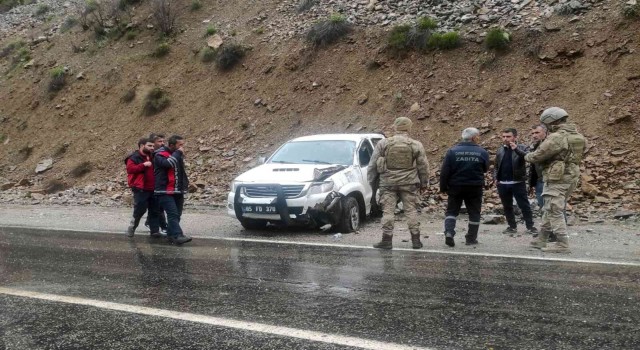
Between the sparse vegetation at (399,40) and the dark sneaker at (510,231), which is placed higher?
the sparse vegetation at (399,40)

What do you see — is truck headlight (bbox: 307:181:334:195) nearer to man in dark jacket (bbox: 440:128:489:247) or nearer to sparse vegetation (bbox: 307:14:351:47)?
man in dark jacket (bbox: 440:128:489:247)

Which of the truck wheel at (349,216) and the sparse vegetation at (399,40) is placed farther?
the sparse vegetation at (399,40)

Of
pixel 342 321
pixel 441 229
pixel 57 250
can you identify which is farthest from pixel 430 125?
pixel 342 321

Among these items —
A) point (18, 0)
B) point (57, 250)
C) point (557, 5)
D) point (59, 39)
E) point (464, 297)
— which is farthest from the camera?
point (18, 0)

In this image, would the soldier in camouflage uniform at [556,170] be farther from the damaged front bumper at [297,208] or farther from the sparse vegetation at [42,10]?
the sparse vegetation at [42,10]

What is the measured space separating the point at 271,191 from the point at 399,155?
261 cm

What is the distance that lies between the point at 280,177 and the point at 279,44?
41.8ft

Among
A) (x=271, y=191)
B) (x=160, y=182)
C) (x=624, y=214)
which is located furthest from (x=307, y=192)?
(x=624, y=214)

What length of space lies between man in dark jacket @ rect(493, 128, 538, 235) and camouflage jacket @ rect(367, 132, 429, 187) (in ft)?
6.02

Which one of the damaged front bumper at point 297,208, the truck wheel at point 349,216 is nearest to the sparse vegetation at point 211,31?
the damaged front bumper at point 297,208

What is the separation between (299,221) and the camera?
33.2ft

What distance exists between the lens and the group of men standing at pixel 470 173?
8.00 meters

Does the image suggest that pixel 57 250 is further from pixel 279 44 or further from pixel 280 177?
pixel 279 44

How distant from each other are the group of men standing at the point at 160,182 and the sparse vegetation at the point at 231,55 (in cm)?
1250
